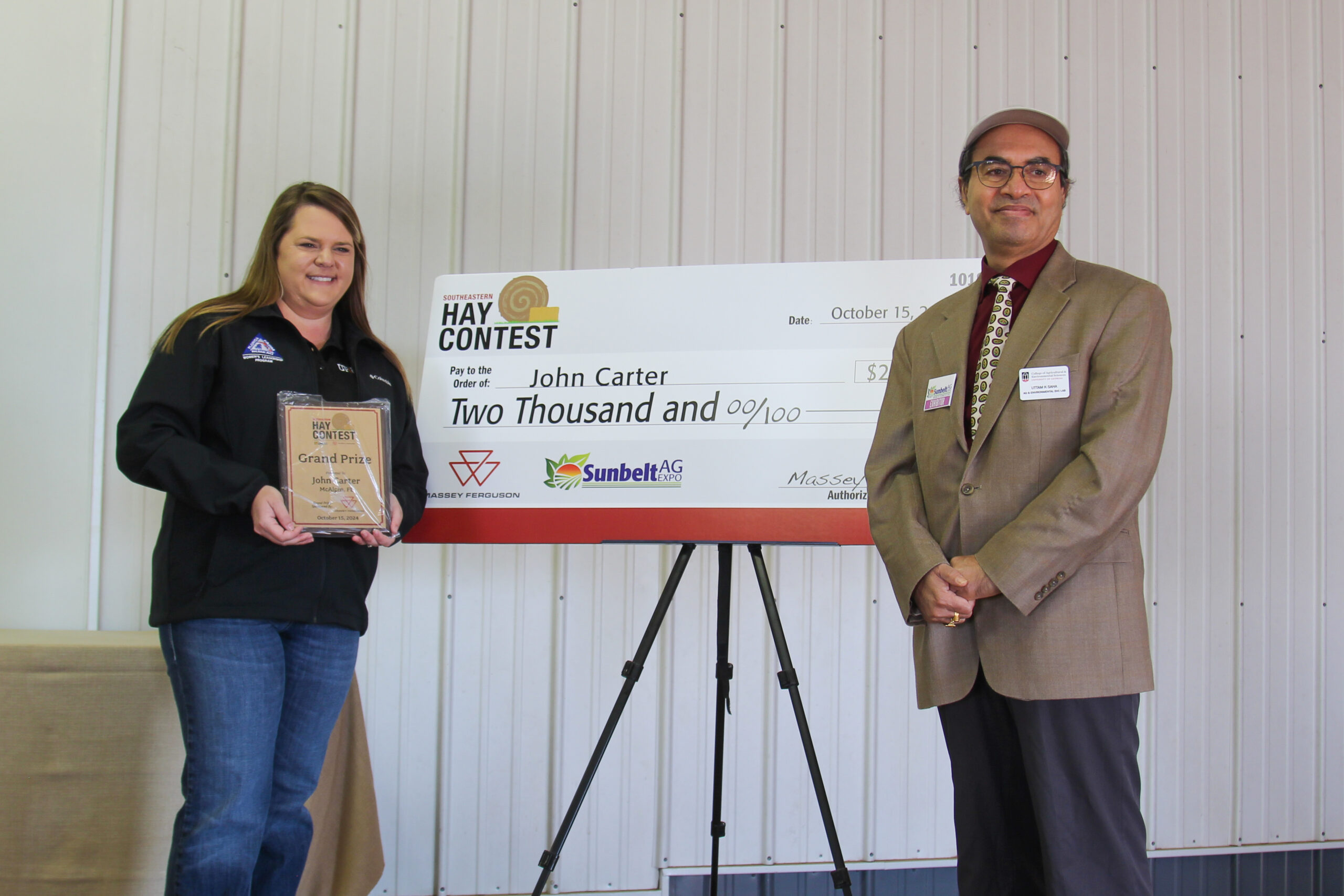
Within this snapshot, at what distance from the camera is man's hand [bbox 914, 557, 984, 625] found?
4.86 ft

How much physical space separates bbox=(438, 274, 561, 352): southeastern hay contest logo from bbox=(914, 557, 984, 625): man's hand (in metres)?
1.29

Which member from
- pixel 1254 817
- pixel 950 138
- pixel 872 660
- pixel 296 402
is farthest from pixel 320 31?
pixel 1254 817

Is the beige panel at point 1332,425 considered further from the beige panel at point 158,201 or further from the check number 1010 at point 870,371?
the beige panel at point 158,201

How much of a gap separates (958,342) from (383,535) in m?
1.30

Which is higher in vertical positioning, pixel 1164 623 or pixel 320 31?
pixel 320 31

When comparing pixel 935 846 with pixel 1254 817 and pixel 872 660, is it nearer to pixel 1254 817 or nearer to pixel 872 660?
pixel 872 660

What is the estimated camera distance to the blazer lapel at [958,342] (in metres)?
1.59

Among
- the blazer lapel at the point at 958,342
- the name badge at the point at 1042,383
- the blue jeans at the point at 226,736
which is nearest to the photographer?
the name badge at the point at 1042,383

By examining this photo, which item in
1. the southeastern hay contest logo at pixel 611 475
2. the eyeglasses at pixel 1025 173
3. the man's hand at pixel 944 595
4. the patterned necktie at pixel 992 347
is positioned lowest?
the man's hand at pixel 944 595

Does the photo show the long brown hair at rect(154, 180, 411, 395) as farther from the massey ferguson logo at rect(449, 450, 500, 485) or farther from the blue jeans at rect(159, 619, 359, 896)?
the blue jeans at rect(159, 619, 359, 896)

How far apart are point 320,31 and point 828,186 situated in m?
1.82

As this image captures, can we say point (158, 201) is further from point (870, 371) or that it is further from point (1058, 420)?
point (1058, 420)

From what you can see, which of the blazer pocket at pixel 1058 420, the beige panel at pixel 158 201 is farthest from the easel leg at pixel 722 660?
the beige panel at pixel 158 201

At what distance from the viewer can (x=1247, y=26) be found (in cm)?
326
